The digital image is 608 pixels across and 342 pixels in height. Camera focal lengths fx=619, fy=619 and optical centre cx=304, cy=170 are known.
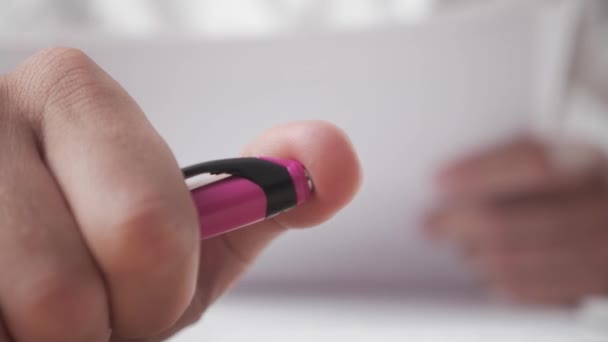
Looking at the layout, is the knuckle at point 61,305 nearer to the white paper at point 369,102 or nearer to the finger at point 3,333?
the finger at point 3,333

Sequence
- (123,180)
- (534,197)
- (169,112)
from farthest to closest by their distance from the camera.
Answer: (534,197) → (169,112) → (123,180)

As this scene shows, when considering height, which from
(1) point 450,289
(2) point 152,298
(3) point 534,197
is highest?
(2) point 152,298

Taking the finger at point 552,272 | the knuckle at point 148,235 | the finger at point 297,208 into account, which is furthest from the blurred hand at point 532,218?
the knuckle at point 148,235

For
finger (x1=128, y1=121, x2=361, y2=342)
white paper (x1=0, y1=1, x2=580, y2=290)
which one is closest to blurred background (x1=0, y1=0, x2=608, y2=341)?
white paper (x1=0, y1=1, x2=580, y2=290)

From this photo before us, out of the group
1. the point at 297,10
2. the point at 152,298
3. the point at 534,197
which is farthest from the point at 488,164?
the point at 152,298

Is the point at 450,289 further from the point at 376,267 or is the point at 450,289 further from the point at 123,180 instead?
the point at 123,180

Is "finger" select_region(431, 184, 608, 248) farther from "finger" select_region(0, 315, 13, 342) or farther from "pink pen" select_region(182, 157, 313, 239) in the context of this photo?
"finger" select_region(0, 315, 13, 342)
